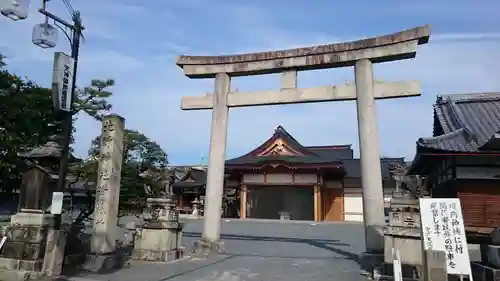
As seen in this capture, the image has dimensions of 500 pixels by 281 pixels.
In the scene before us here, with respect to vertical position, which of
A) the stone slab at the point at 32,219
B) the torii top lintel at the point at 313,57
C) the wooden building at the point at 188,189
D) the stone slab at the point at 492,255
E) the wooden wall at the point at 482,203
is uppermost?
the torii top lintel at the point at 313,57

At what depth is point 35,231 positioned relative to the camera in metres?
7.97

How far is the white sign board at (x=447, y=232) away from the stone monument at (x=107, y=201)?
6835mm

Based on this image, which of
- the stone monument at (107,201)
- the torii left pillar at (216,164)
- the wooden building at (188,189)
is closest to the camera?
the stone monument at (107,201)

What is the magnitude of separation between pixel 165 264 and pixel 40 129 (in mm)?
10599

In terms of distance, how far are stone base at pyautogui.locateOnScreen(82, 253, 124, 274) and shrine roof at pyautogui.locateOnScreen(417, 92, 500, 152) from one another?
8780mm

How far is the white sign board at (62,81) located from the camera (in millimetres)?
8430

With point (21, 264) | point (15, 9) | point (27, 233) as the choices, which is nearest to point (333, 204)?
point (27, 233)

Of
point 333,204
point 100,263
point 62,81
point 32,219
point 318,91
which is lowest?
point 100,263

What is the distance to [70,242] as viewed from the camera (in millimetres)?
9289

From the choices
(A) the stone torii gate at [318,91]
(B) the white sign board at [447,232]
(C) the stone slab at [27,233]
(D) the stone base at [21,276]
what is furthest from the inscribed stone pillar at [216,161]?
(B) the white sign board at [447,232]

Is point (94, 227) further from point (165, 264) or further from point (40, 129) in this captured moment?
point (40, 129)

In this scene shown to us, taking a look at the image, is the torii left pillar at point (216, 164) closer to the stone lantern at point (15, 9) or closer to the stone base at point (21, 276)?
the stone base at point (21, 276)

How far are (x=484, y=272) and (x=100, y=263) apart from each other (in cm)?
765

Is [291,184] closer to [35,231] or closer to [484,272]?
[35,231]
